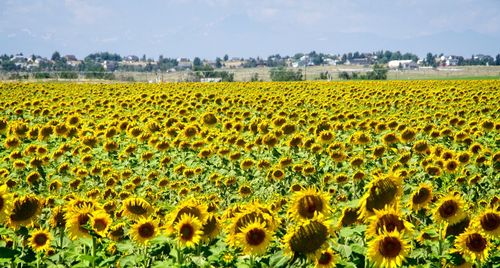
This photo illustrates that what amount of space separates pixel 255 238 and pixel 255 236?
0.01 meters

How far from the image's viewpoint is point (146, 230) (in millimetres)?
4016

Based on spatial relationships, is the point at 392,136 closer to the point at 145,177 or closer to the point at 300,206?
the point at 145,177

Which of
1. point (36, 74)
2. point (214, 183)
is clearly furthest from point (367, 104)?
point (36, 74)

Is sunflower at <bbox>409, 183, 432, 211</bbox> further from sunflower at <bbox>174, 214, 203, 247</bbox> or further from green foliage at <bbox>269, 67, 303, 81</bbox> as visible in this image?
green foliage at <bbox>269, 67, 303, 81</bbox>

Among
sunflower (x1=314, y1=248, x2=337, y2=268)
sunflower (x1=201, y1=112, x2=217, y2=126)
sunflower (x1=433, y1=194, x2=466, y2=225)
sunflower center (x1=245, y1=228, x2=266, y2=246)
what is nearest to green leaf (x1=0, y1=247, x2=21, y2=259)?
sunflower center (x1=245, y1=228, x2=266, y2=246)

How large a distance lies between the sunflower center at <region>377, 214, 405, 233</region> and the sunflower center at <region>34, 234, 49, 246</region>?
8.41 feet

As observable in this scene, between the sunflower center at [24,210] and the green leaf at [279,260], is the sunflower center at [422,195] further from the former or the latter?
the sunflower center at [24,210]

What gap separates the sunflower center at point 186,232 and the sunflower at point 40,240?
119cm

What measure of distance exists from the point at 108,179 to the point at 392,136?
14.4ft

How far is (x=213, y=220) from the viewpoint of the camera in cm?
385

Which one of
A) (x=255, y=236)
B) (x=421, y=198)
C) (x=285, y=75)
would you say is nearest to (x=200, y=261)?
(x=255, y=236)

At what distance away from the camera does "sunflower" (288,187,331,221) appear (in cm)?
331

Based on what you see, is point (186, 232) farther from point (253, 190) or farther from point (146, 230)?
point (253, 190)

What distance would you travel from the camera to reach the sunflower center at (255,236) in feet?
10.6
